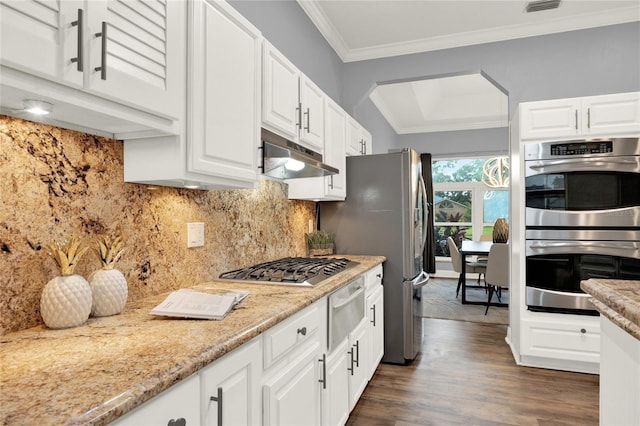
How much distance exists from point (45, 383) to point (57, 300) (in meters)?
0.41

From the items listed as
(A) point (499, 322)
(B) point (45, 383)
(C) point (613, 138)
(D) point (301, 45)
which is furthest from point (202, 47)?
(A) point (499, 322)

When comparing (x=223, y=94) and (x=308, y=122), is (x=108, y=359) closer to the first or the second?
(x=223, y=94)

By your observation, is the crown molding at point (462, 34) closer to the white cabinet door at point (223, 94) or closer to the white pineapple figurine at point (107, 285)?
the white cabinet door at point (223, 94)

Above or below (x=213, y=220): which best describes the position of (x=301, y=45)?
above

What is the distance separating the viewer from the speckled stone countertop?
0.93 metres

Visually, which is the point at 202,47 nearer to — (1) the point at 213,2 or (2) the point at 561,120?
(1) the point at 213,2

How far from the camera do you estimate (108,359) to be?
0.91 meters

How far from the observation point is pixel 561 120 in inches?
122

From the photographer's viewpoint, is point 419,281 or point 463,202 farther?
point 463,202

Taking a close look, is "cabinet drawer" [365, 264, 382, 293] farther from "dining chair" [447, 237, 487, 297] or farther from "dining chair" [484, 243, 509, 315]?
"dining chair" [447, 237, 487, 297]

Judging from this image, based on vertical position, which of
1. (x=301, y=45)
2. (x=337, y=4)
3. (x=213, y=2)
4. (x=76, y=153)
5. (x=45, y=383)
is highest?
(x=337, y=4)

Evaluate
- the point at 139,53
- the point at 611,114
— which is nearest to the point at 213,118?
the point at 139,53

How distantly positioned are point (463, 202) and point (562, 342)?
15.7 feet

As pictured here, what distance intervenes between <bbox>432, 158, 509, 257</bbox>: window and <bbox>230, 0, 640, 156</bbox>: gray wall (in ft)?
12.6
